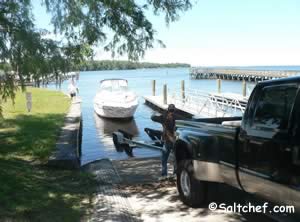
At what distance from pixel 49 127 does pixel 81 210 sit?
34.7ft

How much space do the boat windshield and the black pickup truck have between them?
78.9 feet

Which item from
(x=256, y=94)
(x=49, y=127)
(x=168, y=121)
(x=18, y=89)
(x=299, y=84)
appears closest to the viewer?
(x=299, y=84)

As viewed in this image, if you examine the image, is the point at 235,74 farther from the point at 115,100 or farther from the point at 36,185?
the point at 36,185

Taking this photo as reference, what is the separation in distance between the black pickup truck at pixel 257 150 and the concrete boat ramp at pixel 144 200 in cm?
37

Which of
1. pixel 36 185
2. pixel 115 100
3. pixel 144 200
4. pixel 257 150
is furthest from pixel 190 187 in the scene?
pixel 115 100

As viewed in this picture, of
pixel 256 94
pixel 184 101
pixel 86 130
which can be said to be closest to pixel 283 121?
pixel 256 94

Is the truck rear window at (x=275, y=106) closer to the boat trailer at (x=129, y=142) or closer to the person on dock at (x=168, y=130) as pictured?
the person on dock at (x=168, y=130)

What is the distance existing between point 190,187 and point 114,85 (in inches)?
971

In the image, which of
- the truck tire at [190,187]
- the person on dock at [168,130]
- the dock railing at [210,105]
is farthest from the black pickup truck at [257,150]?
the dock railing at [210,105]

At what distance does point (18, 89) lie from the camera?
25.3 feet

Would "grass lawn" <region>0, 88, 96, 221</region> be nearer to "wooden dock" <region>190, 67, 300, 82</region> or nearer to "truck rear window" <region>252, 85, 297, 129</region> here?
"truck rear window" <region>252, 85, 297, 129</region>

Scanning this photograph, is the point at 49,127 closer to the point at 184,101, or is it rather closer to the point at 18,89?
the point at 18,89

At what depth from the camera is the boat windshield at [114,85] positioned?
99.9 ft

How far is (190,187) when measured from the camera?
6.53 m
